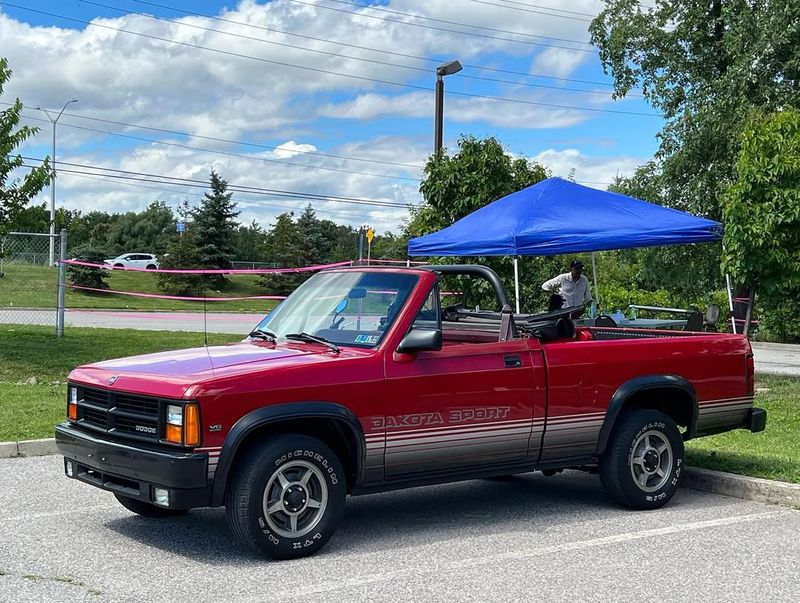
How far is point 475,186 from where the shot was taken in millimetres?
18828

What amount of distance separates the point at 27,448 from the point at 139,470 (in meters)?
4.08

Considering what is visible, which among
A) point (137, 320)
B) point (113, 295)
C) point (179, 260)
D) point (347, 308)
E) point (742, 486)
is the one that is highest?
point (179, 260)

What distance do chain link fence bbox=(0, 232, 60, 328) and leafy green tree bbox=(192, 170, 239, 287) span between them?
72.8 ft

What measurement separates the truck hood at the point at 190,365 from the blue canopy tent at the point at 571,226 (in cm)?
647

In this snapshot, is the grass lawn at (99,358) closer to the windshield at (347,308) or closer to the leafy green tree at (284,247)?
the windshield at (347,308)

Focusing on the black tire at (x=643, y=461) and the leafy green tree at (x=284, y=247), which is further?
the leafy green tree at (x=284, y=247)

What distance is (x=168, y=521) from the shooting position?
22.6 feet

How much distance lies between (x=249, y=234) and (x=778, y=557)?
285ft

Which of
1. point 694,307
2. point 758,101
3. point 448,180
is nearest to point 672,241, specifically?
point 448,180

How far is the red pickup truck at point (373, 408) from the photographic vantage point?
5.73 m

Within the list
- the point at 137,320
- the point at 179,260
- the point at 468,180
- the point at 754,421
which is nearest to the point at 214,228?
the point at 179,260

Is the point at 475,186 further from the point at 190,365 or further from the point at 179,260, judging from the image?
the point at 179,260

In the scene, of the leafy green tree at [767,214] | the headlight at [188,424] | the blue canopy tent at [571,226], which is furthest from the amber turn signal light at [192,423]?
the leafy green tree at [767,214]

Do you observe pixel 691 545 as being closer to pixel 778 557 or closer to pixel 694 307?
pixel 778 557
